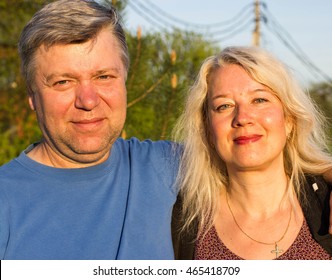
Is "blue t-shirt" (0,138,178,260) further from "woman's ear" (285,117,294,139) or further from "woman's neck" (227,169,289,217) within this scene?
"woman's ear" (285,117,294,139)

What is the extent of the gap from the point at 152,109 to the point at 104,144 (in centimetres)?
170

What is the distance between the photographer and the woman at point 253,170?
3.26m

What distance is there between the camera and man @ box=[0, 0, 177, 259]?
293cm

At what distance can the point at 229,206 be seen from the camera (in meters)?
3.58

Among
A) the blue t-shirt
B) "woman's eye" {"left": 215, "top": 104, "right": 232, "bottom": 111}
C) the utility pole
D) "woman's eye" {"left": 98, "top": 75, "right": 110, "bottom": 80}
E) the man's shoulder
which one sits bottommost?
the blue t-shirt

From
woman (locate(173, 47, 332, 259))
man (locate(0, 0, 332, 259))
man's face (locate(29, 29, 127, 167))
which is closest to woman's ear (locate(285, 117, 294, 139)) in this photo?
woman (locate(173, 47, 332, 259))

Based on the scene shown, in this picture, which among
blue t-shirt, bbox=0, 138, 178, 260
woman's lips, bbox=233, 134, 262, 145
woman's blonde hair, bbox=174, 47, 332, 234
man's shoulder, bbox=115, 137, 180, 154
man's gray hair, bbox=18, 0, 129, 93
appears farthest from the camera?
man's shoulder, bbox=115, 137, 180, 154

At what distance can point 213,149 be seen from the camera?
3.73m

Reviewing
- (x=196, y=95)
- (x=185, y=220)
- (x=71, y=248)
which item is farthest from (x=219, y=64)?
(x=71, y=248)

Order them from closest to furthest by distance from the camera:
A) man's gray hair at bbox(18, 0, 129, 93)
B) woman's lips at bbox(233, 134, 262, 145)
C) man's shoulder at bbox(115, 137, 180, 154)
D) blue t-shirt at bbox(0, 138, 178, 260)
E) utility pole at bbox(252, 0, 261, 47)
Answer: blue t-shirt at bbox(0, 138, 178, 260), man's gray hair at bbox(18, 0, 129, 93), woman's lips at bbox(233, 134, 262, 145), man's shoulder at bbox(115, 137, 180, 154), utility pole at bbox(252, 0, 261, 47)

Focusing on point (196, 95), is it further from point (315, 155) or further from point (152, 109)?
point (152, 109)

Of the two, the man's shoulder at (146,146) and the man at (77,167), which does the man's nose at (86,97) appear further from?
the man's shoulder at (146,146)

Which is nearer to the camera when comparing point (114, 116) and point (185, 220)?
point (114, 116)

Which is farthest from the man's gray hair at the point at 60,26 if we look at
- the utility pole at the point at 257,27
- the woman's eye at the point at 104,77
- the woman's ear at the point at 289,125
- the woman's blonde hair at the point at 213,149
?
the utility pole at the point at 257,27
